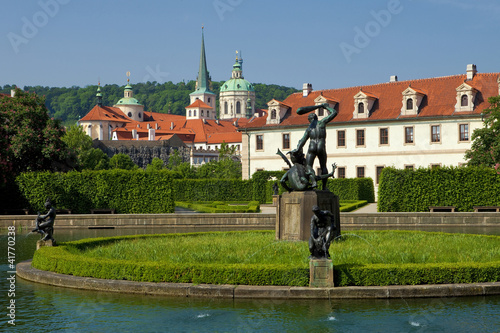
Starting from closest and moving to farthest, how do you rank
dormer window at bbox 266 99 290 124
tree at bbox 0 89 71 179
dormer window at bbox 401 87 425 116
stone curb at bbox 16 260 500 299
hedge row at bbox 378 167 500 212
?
1. stone curb at bbox 16 260 500 299
2. hedge row at bbox 378 167 500 212
3. tree at bbox 0 89 71 179
4. dormer window at bbox 401 87 425 116
5. dormer window at bbox 266 99 290 124

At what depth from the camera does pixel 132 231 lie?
33375 mm

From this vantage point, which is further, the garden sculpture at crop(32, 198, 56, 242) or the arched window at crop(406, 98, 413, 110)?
the arched window at crop(406, 98, 413, 110)

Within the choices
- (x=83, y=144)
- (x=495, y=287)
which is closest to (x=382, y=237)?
(x=495, y=287)

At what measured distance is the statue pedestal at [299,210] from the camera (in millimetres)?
20109

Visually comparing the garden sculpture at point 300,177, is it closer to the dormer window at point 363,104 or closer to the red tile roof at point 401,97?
the red tile roof at point 401,97

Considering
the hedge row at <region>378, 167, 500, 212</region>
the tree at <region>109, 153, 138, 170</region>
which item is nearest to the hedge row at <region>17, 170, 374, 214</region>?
the hedge row at <region>378, 167, 500, 212</region>

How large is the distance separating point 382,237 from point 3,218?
22.1 meters

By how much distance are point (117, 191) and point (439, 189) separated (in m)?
20.7

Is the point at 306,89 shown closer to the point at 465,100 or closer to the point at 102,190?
the point at 465,100

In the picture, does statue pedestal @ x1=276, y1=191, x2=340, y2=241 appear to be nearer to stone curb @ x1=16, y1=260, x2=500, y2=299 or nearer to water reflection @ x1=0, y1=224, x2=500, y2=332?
stone curb @ x1=16, y1=260, x2=500, y2=299

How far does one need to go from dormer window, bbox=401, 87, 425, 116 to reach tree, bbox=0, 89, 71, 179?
31.0 metres

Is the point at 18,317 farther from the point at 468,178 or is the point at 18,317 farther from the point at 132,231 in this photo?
the point at 468,178

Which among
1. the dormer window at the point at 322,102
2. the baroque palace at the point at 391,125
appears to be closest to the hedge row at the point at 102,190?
the baroque palace at the point at 391,125

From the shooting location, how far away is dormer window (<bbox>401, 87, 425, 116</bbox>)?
59250 millimetres
